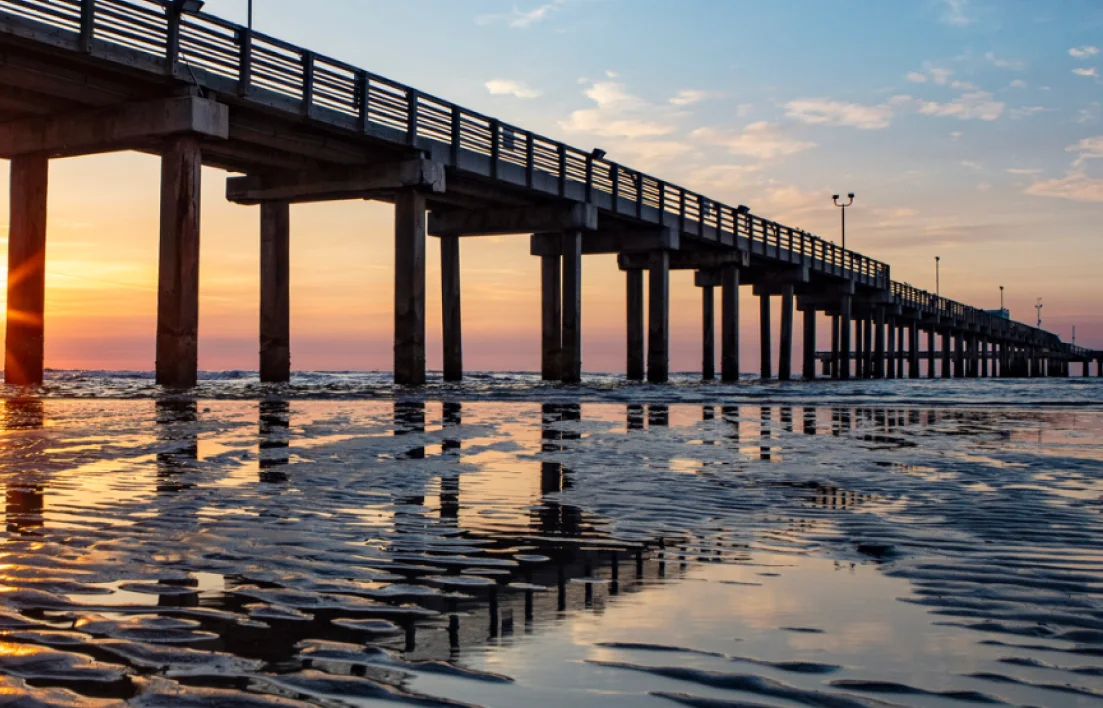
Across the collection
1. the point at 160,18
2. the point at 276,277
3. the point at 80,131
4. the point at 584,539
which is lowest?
the point at 584,539

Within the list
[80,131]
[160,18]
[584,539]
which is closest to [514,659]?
[584,539]

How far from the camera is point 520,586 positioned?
3.09m

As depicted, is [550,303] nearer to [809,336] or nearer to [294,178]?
[294,178]

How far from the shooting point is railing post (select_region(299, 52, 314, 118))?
22.5 m

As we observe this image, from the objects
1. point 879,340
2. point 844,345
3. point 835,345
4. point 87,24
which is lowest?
point 844,345

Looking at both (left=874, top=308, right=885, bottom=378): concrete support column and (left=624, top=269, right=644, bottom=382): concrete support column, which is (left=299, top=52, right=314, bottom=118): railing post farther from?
(left=874, top=308, right=885, bottom=378): concrete support column

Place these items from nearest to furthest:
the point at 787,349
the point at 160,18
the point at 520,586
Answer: the point at 520,586, the point at 160,18, the point at 787,349

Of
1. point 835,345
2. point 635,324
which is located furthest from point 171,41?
point 835,345

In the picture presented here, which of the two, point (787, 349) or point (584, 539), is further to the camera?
point (787, 349)

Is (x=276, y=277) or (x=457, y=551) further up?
(x=276, y=277)

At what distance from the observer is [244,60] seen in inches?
830

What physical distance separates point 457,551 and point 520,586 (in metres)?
0.63

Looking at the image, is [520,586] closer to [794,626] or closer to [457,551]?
[457,551]

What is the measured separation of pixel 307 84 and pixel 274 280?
6.75 meters
